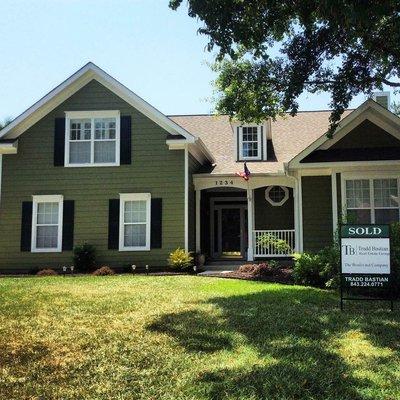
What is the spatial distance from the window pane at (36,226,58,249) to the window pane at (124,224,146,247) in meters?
2.59

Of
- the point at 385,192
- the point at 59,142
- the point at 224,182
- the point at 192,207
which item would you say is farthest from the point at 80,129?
the point at 385,192

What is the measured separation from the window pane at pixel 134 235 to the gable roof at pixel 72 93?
3.57m

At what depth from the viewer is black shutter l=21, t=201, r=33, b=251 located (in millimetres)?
17406

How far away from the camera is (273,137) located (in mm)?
21500

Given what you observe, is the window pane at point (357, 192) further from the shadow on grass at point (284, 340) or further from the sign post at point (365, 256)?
the sign post at point (365, 256)

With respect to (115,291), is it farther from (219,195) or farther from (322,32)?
(219,195)

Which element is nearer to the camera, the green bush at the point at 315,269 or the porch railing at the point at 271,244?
the green bush at the point at 315,269

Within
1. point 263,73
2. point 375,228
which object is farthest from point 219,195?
point 375,228

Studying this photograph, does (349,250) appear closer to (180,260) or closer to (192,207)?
(180,260)

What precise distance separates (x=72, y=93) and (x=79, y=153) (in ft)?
7.39

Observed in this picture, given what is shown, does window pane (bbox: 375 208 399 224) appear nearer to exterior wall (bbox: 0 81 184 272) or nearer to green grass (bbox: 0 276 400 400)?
green grass (bbox: 0 276 400 400)

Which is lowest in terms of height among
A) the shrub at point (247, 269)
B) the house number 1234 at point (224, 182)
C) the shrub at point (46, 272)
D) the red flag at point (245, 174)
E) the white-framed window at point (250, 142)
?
the shrub at point (46, 272)

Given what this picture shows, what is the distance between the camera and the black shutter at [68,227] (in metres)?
17.3

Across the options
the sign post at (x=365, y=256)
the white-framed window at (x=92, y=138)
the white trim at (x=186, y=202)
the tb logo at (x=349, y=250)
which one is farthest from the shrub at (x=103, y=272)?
the tb logo at (x=349, y=250)
